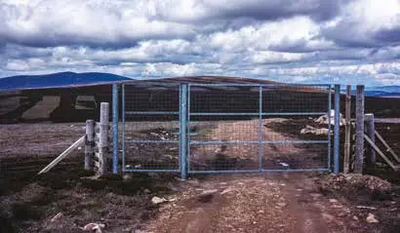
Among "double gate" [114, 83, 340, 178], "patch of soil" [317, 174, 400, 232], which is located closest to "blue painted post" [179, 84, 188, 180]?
"double gate" [114, 83, 340, 178]

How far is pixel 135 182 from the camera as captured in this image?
11.2 m

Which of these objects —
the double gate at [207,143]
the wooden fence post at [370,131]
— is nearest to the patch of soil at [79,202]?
the double gate at [207,143]

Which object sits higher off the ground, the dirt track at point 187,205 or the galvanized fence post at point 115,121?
the galvanized fence post at point 115,121

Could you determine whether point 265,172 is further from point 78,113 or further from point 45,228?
point 78,113

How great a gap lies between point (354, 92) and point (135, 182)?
5.97m

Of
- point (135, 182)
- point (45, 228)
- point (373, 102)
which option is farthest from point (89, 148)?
point (373, 102)

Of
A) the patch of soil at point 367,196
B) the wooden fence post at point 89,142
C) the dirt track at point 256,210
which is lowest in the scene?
the dirt track at point 256,210

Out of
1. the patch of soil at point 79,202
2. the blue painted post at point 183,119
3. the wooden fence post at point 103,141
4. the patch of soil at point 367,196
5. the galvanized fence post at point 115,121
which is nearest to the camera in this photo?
the patch of soil at point 79,202

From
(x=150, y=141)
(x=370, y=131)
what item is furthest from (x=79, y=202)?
(x=370, y=131)

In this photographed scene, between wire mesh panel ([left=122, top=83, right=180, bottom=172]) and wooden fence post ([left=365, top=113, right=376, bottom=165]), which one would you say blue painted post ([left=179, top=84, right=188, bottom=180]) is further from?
wooden fence post ([left=365, top=113, right=376, bottom=165])

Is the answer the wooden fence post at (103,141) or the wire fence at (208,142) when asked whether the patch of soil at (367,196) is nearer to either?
the wire fence at (208,142)

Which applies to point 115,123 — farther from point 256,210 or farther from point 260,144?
point 256,210

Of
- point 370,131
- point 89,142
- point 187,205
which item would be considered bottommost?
point 187,205

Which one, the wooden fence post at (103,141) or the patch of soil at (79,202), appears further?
the wooden fence post at (103,141)
